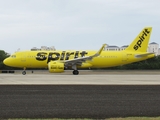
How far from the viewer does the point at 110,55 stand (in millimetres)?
49094

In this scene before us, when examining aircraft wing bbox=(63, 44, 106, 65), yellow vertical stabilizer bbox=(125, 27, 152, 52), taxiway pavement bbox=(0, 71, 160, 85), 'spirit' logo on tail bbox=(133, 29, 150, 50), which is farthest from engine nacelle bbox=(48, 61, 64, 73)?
'spirit' logo on tail bbox=(133, 29, 150, 50)

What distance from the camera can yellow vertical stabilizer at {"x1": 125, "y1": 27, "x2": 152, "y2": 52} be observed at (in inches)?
1930

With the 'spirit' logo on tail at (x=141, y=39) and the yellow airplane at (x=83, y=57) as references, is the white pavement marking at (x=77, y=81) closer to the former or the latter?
the yellow airplane at (x=83, y=57)

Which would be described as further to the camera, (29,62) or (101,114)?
(29,62)

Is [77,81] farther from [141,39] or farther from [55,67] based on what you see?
[141,39]

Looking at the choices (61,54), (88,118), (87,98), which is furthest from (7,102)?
(61,54)

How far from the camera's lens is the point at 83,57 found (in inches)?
1837

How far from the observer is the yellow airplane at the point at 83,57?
155ft

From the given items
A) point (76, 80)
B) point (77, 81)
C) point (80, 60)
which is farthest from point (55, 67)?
point (77, 81)

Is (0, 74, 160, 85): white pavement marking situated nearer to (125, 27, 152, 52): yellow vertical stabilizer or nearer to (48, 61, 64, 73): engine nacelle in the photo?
(48, 61, 64, 73): engine nacelle

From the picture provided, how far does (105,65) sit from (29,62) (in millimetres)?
10258

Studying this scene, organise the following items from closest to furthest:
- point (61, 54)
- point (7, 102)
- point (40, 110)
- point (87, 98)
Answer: point (40, 110) → point (7, 102) → point (87, 98) → point (61, 54)

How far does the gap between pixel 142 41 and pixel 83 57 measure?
8.57 m

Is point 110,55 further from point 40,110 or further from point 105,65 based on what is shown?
point 40,110
